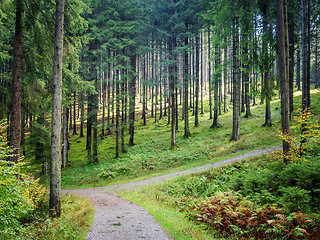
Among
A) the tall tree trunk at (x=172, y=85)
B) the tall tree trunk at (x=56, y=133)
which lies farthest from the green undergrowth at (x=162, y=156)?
the tall tree trunk at (x=56, y=133)

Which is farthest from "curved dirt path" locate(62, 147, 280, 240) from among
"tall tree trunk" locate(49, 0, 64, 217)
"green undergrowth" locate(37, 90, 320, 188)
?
"green undergrowth" locate(37, 90, 320, 188)

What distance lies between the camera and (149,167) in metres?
16.6

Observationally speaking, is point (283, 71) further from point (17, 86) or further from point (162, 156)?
point (17, 86)

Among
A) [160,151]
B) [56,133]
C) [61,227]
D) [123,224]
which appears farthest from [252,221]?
[160,151]

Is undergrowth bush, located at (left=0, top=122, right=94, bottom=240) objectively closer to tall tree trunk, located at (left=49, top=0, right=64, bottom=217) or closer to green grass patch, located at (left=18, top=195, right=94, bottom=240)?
green grass patch, located at (left=18, top=195, right=94, bottom=240)

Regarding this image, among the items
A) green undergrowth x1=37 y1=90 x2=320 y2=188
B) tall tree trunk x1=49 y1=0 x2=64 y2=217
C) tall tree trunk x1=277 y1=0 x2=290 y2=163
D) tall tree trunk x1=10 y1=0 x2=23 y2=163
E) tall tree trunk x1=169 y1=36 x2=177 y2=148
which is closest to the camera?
tall tree trunk x1=49 y1=0 x2=64 y2=217

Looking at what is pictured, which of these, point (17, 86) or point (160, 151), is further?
point (160, 151)

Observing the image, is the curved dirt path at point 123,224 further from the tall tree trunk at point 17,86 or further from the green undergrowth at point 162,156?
the green undergrowth at point 162,156

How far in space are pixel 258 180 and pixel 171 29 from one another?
16673 millimetres

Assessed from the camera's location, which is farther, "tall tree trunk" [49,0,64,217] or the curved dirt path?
"tall tree trunk" [49,0,64,217]

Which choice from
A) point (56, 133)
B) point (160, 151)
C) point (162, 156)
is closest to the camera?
point (56, 133)

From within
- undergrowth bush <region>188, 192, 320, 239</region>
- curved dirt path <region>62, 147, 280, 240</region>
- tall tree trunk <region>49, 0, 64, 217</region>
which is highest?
tall tree trunk <region>49, 0, 64, 217</region>

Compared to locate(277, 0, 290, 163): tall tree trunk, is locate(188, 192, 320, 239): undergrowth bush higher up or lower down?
lower down

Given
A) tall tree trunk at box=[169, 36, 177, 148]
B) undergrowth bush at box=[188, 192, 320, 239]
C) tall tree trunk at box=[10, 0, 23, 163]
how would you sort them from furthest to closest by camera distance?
tall tree trunk at box=[169, 36, 177, 148]
tall tree trunk at box=[10, 0, 23, 163]
undergrowth bush at box=[188, 192, 320, 239]
